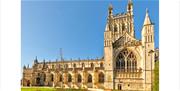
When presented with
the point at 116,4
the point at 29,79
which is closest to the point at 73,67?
the point at 29,79

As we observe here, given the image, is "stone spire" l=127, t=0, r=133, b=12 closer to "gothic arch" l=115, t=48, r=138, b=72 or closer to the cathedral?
the cathedral

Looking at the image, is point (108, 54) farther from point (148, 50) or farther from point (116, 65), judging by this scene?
point (148, 50)

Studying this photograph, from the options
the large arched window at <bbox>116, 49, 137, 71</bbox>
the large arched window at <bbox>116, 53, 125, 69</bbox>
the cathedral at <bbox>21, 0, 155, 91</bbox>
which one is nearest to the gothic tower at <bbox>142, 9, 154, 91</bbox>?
the cathedral at <bbox>21, 0, 155, 91</bbox>

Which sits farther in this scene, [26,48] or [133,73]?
[133,73]

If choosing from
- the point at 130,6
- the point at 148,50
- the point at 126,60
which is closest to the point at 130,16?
the point at 130,6

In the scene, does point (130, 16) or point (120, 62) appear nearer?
point (130, 16)

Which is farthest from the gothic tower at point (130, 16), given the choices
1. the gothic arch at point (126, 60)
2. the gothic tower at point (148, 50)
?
the gothic arch at point (126, 60)

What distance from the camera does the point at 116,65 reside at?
953 cm

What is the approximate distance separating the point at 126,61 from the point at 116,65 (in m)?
0.28

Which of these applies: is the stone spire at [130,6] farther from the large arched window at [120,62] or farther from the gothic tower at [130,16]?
the large arched window at [120,62]
